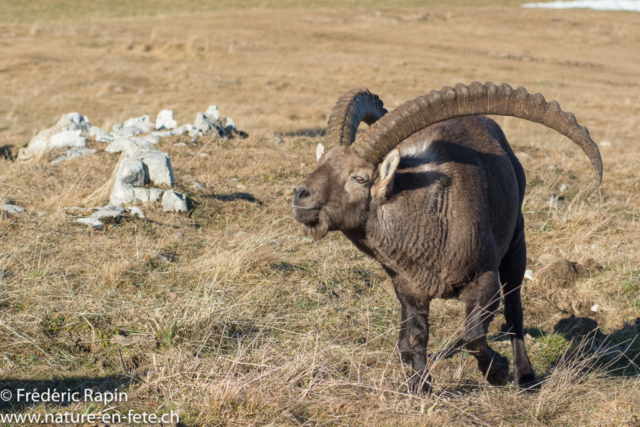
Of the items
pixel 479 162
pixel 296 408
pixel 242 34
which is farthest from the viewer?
pixel 242 34

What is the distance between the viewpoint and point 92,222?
278 inches

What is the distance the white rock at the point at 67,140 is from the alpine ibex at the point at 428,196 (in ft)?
22.0

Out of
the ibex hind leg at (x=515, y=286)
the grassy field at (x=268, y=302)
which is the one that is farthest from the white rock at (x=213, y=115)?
the ibex hind leg at (x=515, y=286)

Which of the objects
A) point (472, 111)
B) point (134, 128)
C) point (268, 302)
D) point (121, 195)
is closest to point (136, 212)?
point (121, 195)

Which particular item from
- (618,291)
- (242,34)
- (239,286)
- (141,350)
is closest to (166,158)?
(239,286)

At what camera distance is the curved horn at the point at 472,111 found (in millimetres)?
4227

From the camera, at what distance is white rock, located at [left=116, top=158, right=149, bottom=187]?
8047 mm

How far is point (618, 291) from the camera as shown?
22.6 feet

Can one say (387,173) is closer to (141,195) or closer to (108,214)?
(108,214)

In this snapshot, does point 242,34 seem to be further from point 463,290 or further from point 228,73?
point 463,290

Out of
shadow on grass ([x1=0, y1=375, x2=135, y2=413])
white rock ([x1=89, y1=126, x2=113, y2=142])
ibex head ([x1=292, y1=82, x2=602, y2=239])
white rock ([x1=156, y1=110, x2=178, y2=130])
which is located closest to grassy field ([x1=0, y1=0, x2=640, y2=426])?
shadow on grass ([x1=0, y1=375, x2=135, y2=413])

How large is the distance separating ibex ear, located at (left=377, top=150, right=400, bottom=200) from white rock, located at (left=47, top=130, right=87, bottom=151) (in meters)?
7.42

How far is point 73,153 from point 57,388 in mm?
6362

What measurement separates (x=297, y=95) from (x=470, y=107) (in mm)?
17492
